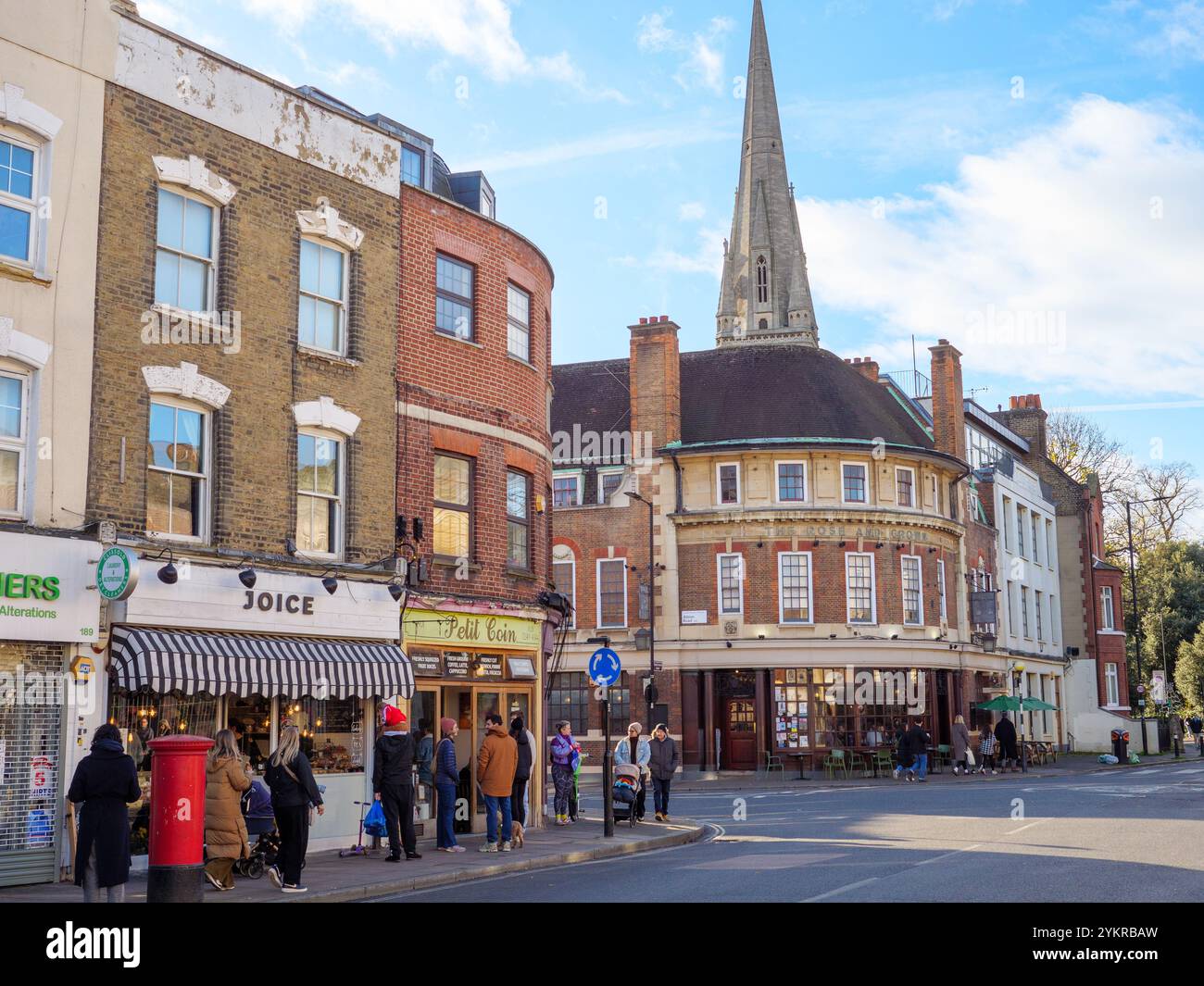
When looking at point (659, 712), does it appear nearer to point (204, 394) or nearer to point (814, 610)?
point (814, 610)

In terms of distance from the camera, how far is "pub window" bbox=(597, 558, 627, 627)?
150ft

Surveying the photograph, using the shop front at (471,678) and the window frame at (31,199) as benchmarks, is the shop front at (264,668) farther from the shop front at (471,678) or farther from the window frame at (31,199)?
the window frame at (31,199)

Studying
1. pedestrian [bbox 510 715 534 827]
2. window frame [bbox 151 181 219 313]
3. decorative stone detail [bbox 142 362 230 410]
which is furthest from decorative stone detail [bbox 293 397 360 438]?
pedestrian [bbox 510 715 534 827]

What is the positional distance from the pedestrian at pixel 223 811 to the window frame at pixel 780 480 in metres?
32.2

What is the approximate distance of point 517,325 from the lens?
23.8 m

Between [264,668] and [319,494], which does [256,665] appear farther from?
[319,494]

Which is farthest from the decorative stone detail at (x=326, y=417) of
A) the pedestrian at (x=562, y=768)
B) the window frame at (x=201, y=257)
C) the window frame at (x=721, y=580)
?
the window frame at (x=721, y=580)

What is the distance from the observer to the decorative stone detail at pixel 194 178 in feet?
56.1

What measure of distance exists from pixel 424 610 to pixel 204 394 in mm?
5032

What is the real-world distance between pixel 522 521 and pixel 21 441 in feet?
32.2

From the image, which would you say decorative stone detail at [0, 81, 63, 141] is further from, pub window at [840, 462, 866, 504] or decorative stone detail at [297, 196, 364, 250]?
pub window at [840, 462, 866, 504]

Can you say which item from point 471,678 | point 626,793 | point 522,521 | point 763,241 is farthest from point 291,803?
point 763,241

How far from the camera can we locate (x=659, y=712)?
4441cm
